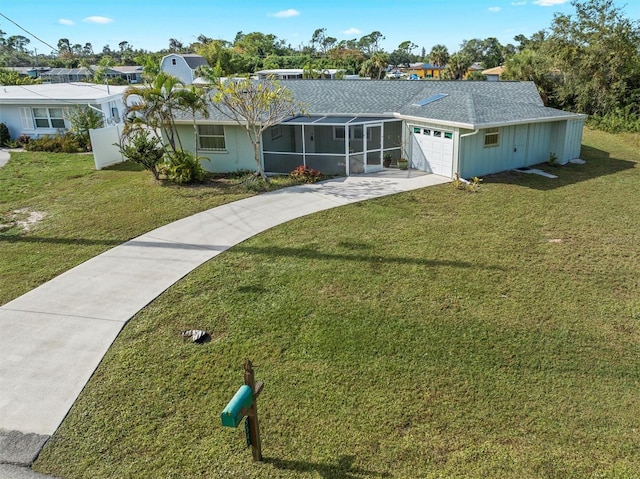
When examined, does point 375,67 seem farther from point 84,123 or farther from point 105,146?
point 105,146

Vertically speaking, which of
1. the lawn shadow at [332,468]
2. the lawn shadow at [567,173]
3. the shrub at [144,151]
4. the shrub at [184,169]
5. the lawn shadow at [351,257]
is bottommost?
the lawn shadow at [332,468]

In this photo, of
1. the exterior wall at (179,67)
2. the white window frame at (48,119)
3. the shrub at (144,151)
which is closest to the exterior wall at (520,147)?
the shrub at (144,151)

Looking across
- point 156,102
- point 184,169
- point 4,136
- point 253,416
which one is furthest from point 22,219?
point 4,136

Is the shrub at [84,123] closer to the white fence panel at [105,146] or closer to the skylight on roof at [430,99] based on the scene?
the white fence panel at [105,146]

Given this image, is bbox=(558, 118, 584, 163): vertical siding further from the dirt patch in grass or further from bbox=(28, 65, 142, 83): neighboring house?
bbox=(28, 65, 142, 83): neighboring house

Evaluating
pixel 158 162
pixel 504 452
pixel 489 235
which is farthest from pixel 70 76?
pixel 504 452
